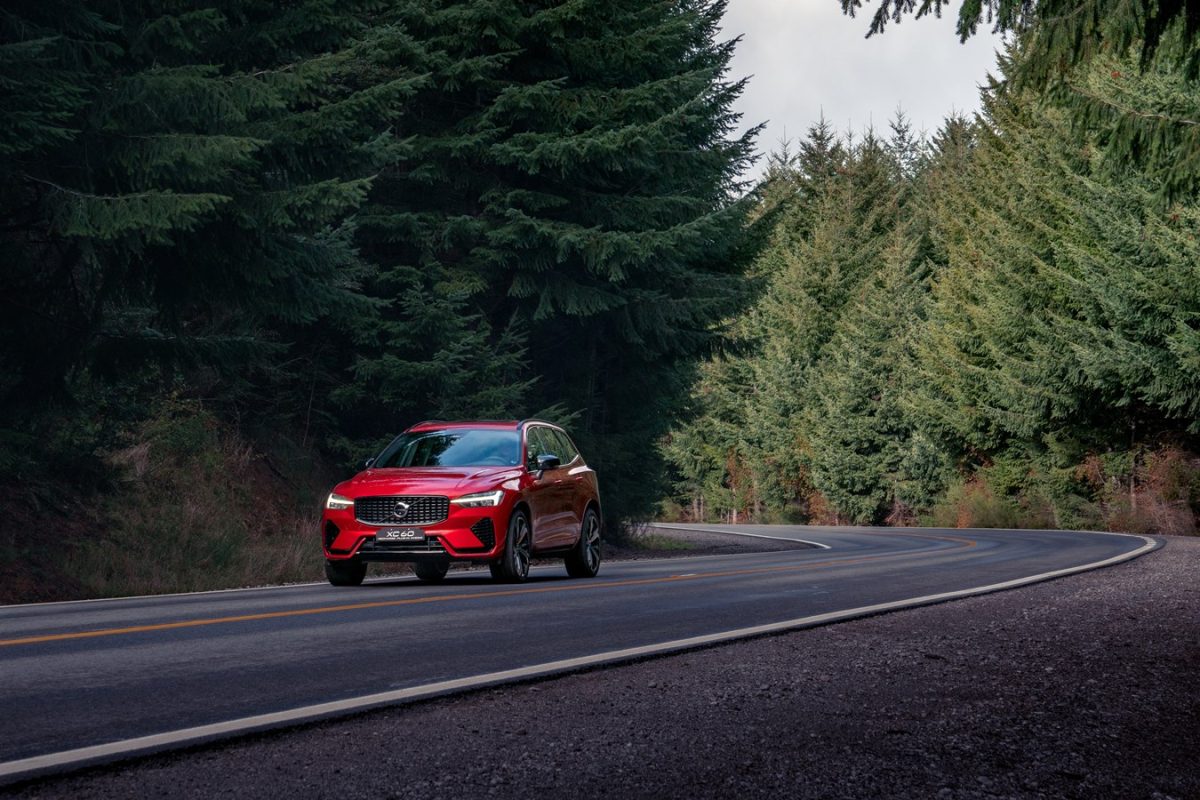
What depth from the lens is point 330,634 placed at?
9.67 metres

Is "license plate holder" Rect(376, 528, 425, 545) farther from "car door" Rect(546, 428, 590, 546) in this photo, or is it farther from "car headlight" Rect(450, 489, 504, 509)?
"car door" Rect(546, 428, 590, 546)

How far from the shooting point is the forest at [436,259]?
15.1 metres

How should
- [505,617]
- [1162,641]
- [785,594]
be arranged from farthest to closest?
[785,594], [505,617], [1162,641]

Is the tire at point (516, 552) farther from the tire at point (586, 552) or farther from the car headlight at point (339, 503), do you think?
the car headlight at point (339, 503)

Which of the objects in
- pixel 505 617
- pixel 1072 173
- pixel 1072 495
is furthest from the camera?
pixel 1072 495

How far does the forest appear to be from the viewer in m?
15.1

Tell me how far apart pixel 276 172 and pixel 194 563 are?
5.21 metres

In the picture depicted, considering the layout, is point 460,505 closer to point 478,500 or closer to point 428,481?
point 478,500

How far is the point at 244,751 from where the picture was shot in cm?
556

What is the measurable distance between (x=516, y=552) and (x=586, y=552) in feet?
6.55

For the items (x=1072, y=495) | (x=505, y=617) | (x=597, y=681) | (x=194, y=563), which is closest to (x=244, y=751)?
(x=597, y=681)

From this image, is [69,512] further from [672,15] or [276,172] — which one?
[672,15]

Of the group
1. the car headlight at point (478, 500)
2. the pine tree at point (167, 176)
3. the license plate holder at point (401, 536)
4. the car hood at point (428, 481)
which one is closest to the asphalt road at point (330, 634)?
the license plate holder at point (401, 536)

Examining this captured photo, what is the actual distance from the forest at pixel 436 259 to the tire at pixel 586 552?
4.04 meters
